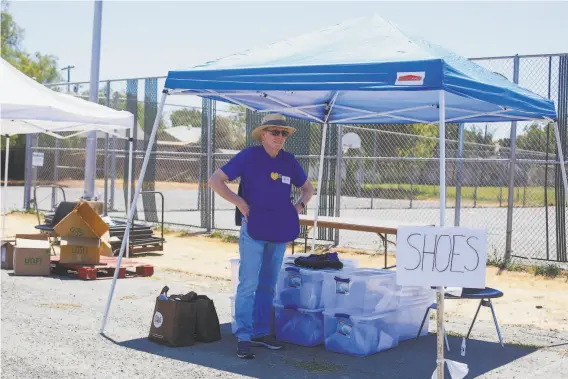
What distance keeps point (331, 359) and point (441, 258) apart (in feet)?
8.02

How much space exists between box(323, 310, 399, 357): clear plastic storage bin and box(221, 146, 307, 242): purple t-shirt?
876mm

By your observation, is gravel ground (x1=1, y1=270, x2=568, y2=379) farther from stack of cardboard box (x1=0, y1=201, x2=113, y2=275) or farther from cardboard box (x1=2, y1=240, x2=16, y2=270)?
cardboard box (x1=2, y1=240, x2=16, y2=270)

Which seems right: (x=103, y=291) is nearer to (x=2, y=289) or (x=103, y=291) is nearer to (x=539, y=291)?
(x=2, y=289)

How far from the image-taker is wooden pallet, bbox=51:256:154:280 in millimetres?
11266

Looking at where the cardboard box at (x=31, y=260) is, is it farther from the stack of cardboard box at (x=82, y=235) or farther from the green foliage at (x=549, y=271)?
the green foliage at (x=549, y=271)

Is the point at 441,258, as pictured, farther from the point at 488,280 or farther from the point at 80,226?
the point at 80,226

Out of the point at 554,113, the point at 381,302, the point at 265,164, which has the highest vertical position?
the point at 554,113

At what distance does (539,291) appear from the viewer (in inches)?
434

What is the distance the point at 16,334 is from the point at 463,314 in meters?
5.11

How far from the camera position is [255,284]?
724cm

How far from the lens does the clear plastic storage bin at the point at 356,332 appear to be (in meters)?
7.24

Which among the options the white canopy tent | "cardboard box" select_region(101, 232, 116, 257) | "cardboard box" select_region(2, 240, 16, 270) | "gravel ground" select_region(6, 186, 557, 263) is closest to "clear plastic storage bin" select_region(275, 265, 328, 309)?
the white canopy tent

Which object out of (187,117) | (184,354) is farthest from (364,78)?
(187,117)

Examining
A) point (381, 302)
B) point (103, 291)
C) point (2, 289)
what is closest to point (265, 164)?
point (381, 302)
